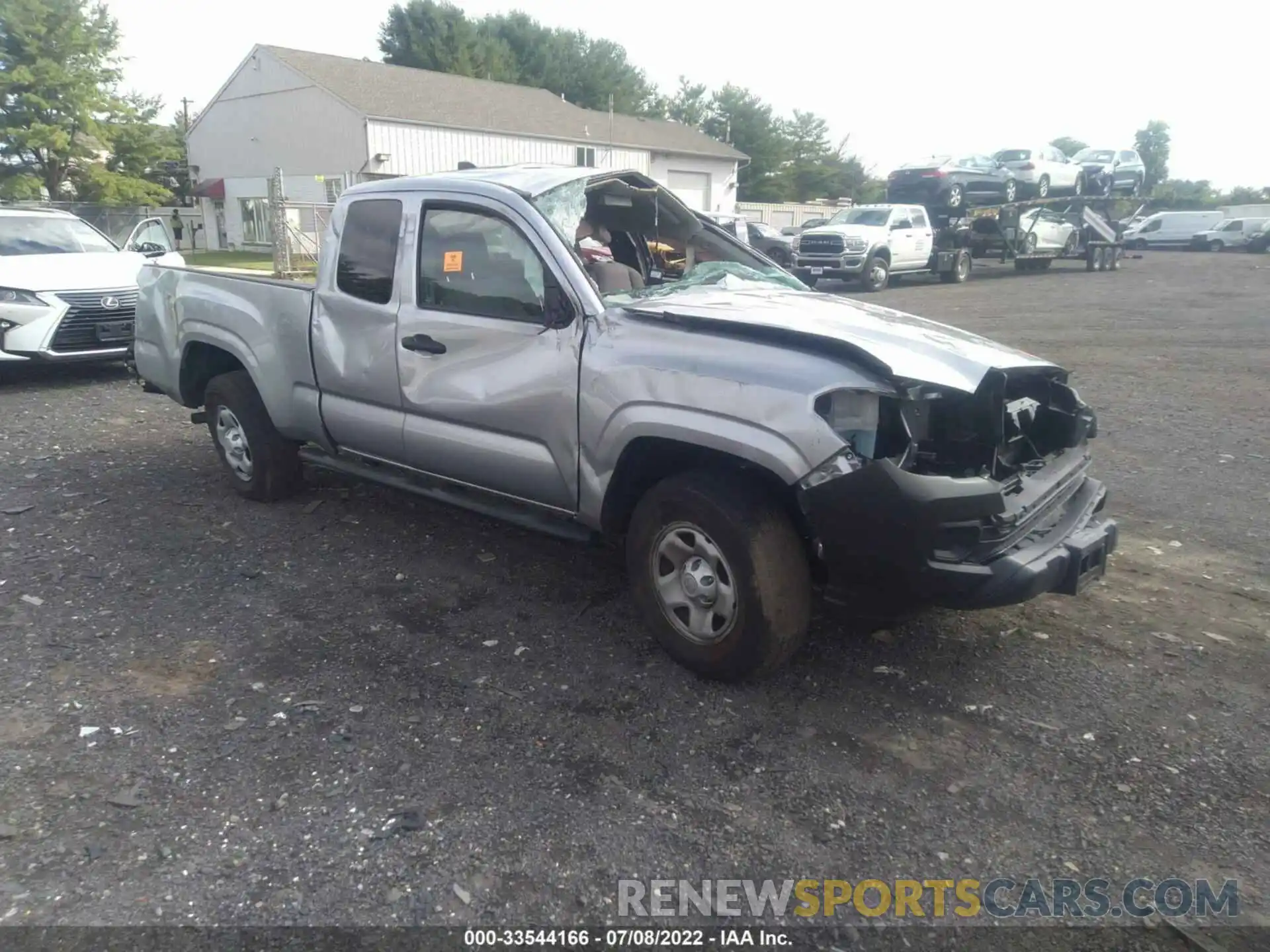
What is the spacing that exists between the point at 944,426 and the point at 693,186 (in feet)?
146

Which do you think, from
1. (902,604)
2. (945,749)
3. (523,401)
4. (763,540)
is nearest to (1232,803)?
(945,749)

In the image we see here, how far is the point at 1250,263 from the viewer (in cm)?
3231

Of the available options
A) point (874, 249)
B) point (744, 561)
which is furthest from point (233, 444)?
point (874, 249)

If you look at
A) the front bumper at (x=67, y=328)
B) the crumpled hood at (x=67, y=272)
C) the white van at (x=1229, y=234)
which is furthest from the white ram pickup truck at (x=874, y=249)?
the white van at (x=1229, y=234)

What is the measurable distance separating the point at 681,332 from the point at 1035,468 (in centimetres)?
155

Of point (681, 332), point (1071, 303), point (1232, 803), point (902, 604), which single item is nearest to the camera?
point (1232, 803)

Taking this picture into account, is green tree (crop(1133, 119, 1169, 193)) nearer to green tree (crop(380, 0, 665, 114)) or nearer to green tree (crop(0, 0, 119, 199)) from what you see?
green tree (crop(380, 0, 665, 114))

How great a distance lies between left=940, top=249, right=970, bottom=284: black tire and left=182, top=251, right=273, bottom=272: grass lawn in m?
18.2

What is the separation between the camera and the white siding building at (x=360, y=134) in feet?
109

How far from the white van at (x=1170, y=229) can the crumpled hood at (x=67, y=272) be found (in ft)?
144

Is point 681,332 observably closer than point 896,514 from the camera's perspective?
No

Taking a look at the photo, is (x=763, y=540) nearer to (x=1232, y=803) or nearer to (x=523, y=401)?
(x=523, y=401)

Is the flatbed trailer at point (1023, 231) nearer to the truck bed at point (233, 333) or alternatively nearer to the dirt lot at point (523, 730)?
the dirt lot at point (523, 730)

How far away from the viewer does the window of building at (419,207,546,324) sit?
160 inches
